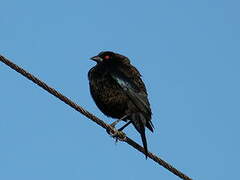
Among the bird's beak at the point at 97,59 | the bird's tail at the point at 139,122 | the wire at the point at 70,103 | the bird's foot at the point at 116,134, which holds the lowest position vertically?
the wire at the point at 70,103

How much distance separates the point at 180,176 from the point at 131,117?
1961 millimetres

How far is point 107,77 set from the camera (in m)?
8.50

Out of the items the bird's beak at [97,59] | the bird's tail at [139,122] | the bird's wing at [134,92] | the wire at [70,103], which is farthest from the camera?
the bird's beak at [97,59]

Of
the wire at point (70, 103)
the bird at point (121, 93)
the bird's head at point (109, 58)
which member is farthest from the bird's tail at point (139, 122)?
the bird's head at point (109, 58)

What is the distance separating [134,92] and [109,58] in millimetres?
1151

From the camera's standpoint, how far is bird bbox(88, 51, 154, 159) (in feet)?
26.5

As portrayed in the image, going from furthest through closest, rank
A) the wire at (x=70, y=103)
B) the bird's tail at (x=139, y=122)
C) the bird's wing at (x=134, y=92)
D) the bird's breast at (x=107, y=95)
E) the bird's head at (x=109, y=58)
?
the bird's head at (x=109, y=58)
the bird's breast at (x=107, y=95)
the bird's wing at (x=134, y=92)
the bird's tail at (x=139, y=122)
the wire at (x=70, y=103)

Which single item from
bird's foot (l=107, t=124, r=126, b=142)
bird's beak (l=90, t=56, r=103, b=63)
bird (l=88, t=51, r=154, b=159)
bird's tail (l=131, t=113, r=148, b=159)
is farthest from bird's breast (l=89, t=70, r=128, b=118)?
bird's beak (l=90, t=56, r=103, b=63)

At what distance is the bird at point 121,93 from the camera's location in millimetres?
8086

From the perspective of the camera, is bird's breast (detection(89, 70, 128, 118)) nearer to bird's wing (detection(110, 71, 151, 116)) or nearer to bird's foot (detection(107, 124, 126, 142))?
bird's wing (detection(110, 71, 151, 116))

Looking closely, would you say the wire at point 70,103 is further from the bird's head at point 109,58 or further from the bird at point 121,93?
the bird's head at point 109,58

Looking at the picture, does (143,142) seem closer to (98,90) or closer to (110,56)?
(98,90)

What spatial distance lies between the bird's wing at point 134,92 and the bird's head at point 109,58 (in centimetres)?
63

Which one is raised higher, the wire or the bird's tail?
the bird's tail
